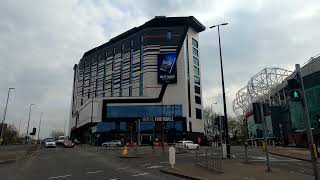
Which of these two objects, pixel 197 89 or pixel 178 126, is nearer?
pixel 178 126

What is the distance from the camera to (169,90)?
344ft

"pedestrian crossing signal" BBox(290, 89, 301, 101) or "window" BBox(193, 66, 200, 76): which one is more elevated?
"window" BBox(193, 66, 200, 76)

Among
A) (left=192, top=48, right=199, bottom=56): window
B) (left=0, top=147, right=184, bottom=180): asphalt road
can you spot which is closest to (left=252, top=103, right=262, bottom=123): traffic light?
(left=0, top=147, right=184, bottom=180): asphalt road

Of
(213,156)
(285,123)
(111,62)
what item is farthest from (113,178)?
(111,62)

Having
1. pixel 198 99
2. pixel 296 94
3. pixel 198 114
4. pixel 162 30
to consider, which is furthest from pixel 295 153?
pixel 162 30

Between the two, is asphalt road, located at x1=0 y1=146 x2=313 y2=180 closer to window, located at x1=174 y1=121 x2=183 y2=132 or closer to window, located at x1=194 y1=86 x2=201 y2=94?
window, located at x1=174 y1=121 x2=183 y2=132

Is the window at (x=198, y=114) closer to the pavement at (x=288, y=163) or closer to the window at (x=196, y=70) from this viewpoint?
the window at (x=196, y=70)

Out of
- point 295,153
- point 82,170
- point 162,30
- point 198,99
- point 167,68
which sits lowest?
point 82,170

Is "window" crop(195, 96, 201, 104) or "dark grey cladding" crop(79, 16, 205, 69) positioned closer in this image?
"window" crop(195, 96, 201, 104)

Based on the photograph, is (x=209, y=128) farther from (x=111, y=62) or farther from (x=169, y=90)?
(x=111, y=62)

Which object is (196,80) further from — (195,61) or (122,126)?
(122,126)

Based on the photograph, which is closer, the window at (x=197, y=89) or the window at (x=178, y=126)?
the window at (x=178, y=126)

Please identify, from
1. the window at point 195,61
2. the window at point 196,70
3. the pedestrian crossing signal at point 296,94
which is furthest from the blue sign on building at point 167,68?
the pedestrian crossing signal at point 296,94

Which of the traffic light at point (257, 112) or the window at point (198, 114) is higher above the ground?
the window at point (198, 114)
